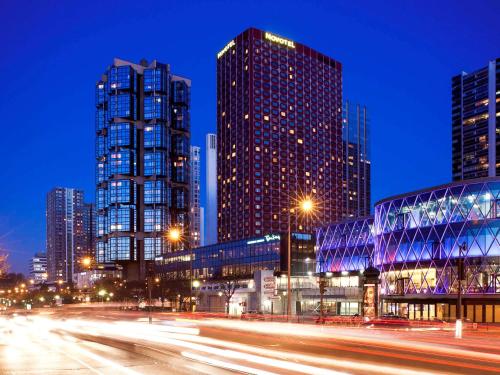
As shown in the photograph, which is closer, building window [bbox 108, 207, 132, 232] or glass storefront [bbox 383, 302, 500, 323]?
glass storefront [bbox 383, 302, 500, 323]

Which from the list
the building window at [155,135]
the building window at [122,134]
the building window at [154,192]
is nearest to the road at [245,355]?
the building window at [154,192]

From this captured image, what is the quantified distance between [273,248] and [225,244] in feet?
60.6

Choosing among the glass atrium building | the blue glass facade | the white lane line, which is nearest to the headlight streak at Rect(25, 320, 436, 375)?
the white lane line

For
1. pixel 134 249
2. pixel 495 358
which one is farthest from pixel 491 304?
pixel 134 249

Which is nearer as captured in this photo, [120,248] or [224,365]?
[224,365]

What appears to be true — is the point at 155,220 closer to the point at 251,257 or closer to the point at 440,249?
the point at 251,257

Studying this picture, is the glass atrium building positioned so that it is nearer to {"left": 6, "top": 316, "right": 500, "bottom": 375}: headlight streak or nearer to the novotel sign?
the novotel sign

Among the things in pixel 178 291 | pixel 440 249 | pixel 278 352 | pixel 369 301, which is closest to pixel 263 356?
pixel 278 352

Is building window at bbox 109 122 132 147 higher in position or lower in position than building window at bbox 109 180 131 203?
higher

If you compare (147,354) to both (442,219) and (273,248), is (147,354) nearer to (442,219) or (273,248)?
(442,219)

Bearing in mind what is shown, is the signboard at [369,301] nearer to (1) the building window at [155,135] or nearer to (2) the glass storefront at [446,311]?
(2) the glass storefront at [446,311]

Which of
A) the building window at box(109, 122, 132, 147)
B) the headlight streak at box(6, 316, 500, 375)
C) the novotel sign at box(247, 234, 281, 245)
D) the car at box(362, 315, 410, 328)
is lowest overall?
the car at box(362, 315, 410, 328)

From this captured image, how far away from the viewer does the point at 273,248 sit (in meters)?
107

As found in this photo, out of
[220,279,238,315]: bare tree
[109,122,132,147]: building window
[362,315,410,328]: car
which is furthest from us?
[109,122,132,147]: building window
